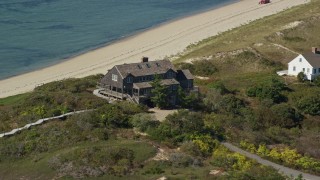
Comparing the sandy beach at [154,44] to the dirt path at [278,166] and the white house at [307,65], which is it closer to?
the white house at [307,65]

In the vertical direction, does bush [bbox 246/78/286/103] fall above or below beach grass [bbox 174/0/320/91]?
below

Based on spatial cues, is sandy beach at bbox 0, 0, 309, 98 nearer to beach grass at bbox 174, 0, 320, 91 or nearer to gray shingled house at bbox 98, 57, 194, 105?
beach grass at bbox 174, 0, 320, 91

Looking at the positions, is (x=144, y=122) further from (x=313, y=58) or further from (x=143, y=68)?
(x=313, y=58)

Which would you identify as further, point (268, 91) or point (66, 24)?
point (66, 24)

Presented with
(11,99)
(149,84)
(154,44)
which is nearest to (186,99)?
(149,84)

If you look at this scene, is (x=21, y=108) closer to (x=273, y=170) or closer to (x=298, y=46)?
→ (x=273, y=170)

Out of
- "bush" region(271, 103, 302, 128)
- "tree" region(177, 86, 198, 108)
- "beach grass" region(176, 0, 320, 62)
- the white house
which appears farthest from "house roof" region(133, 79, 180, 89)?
"beach grass" region(176, 0, 320, 62)
